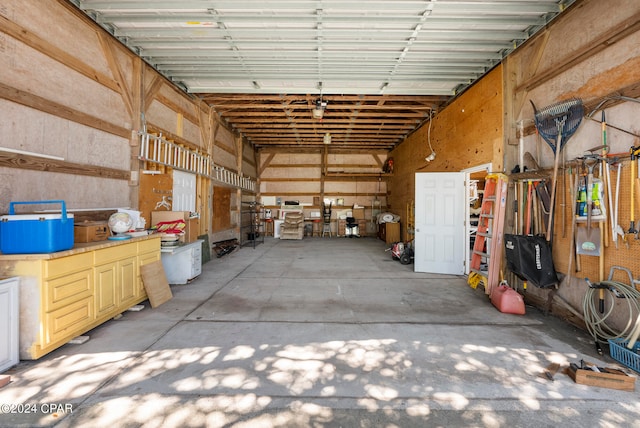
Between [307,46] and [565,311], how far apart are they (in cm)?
503

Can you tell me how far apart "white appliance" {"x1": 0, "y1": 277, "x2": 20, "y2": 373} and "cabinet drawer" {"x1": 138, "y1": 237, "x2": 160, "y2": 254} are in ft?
4.57

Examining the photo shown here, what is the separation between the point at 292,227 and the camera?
36.9ft

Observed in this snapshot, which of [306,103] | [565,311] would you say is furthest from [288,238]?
[565,311]

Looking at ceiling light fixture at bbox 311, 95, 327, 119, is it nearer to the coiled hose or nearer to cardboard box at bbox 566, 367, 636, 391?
the coiled hose

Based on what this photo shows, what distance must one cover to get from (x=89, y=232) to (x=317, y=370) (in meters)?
2.96

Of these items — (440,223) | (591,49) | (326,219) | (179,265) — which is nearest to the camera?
(591,49)

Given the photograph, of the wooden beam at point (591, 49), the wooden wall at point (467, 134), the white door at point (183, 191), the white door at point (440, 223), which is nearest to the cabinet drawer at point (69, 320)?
the white door at point (183, 191)

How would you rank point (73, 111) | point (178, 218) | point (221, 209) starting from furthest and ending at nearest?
point (221, 209) → point (178, 218) → point (73, 111)

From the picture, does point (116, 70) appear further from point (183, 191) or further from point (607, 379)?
point (607, 379)

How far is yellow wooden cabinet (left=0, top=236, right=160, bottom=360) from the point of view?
92.4 inches

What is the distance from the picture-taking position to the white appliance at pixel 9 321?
2.18 meters

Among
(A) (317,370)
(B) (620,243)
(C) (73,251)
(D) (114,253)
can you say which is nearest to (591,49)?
(B) (620,243)

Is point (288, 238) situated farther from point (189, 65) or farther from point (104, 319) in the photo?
point (104, 319)

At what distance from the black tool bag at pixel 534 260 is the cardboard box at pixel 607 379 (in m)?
1.46
